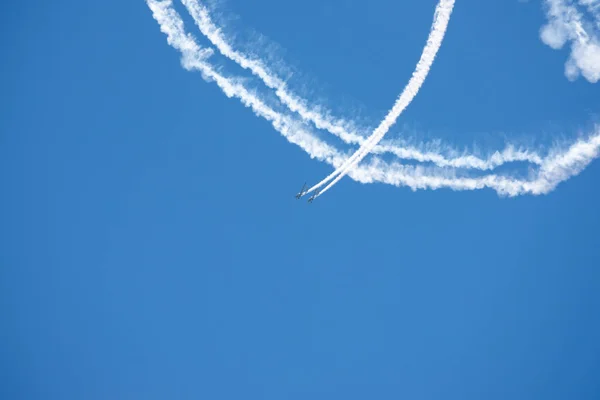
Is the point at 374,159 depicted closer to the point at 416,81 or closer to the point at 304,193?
the point at 304,193

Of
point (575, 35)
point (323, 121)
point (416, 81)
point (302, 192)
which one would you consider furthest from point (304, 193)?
point (575, 35)

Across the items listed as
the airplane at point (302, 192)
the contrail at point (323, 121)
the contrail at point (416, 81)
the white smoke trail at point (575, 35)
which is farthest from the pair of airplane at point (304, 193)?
the white smoke trail at point (575, 35)

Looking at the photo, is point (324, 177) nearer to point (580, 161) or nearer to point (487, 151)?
point (487, 151)

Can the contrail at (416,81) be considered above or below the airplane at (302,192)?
above

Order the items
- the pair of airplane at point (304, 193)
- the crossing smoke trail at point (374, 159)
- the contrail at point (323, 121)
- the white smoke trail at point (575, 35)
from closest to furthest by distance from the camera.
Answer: the white smoke trail at point (575, 35), the contrail at point (323, 121), the crossing smoke trail at point (374, 159), the pair of airplane at point (304, 193)

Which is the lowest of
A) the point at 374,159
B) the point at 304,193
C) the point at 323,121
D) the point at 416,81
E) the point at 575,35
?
the point at 304,193

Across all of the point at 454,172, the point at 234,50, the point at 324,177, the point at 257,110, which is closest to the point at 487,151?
the point at 454,172

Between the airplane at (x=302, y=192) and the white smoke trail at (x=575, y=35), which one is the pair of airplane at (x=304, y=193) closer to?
the airplane at (x=302, y=192)
